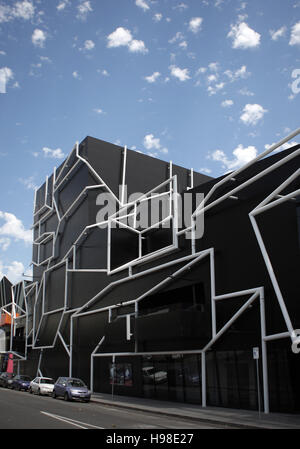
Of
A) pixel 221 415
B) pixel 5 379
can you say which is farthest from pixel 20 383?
pixel 221 415

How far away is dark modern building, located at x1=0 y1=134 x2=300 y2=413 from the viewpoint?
1970 cm

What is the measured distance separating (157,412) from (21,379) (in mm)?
19512

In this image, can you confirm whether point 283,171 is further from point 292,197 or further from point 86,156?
point 86,156

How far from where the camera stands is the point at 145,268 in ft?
96.0

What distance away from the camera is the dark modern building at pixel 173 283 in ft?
64.6

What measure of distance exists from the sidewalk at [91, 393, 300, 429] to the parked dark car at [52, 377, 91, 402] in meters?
1.90

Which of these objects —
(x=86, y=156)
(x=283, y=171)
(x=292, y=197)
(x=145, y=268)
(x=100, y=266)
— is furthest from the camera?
(x=86, y=156)

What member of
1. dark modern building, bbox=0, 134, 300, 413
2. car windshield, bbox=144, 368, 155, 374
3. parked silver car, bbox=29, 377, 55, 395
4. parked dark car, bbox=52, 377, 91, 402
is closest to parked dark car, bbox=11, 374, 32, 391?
parked silver car, bbox=29, 377, 55, 395

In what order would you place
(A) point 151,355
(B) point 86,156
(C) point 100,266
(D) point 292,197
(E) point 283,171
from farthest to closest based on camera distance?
(B) point 86,156 < (C) point 100,266 < (A) point 151,355 < (E) point 283,171 < (D) point 292,197

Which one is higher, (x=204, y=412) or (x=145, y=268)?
(x=145, y=268)

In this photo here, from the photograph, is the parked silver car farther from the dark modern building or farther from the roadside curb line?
the roadside curb line

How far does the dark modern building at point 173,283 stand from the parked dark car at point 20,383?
3.45 metres

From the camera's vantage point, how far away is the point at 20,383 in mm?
35344
